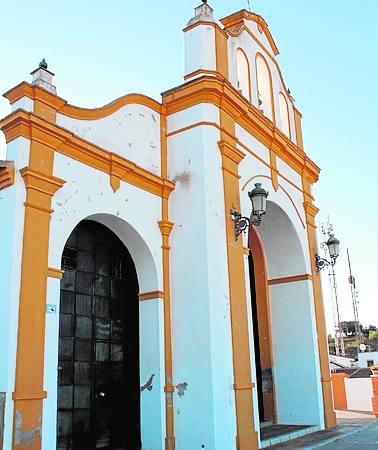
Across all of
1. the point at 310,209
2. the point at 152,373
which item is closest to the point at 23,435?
the point at 152,373

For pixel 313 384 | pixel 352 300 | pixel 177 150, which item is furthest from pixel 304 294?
pixel 352 300

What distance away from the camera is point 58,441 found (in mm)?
7191

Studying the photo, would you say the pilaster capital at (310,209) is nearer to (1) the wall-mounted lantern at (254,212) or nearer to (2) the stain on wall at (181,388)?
(1) the wall-mounted lantern at (254,212)

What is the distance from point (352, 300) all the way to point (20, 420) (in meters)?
37.5

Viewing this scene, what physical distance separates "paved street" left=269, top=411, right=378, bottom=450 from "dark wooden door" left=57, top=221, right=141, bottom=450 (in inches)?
104

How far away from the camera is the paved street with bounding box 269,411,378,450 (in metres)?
8.89

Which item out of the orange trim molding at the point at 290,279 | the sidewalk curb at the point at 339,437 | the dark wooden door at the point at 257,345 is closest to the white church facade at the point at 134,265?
the sidewalk curb at the point at 339,437

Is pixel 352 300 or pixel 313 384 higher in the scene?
pixel 352 300

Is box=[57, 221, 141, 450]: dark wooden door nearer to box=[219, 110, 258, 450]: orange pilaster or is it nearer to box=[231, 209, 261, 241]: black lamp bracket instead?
box=[219, 110, 258, 450]: orange pilaster

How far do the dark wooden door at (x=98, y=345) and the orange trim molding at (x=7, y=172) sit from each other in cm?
166

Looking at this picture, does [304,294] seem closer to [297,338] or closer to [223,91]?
[297,338]

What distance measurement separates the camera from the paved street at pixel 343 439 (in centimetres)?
889

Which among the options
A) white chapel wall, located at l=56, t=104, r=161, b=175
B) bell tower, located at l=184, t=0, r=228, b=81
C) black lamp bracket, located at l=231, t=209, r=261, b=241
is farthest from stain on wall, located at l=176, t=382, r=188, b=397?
bell tower, located at l=184, t=0, r=228, b=81

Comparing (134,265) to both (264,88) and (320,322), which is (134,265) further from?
(264,88)
